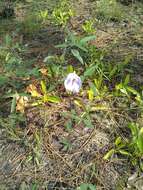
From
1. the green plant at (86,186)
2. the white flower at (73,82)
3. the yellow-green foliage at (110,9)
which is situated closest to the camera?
the green plant at (86,186)

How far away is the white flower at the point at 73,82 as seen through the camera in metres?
2.20

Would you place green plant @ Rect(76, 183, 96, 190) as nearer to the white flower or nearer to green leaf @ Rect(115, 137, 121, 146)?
green leaf @ Rect(115, 137, 121, 146)

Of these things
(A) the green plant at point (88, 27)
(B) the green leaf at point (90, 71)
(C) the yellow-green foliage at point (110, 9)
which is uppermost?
(C) the yellow-green foliage at point (110, 9)

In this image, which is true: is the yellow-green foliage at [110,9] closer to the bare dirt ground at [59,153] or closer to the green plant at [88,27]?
the green plant at [88,27]

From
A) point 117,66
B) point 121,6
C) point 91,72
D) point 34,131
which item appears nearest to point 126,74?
point 117,66

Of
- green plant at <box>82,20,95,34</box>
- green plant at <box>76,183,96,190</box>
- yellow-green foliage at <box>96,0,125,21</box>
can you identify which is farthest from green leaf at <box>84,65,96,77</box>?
yellow-green foliage at <box>96,0,125,21</box>

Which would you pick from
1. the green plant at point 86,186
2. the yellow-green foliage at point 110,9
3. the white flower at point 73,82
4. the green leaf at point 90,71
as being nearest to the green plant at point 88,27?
the yellow-green foliage at point 110,9

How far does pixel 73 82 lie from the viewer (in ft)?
7.22

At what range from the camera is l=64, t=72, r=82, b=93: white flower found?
2197mm

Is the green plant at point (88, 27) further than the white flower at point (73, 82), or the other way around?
the green plant at point (88, 27)

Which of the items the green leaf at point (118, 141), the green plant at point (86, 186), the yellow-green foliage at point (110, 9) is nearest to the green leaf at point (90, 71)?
the green leaf at point (118, 141)

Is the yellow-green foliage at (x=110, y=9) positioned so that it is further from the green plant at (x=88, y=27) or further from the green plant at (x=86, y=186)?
the green plant at (x=86, y=186)

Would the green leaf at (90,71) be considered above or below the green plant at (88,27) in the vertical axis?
below

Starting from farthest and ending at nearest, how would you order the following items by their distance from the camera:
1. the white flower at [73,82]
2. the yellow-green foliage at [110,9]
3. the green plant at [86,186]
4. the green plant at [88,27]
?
the yellow-green foliage at [110,9]
the green plant at [88,27]
the white flower at [73,82]
the green plant at [86,186]
